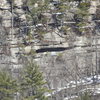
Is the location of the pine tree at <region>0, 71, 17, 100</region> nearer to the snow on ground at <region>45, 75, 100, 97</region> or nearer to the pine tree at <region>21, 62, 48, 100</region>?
the pine tree at <region>21, 62, 48, 100</region>

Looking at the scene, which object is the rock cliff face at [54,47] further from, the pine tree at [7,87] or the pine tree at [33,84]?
the pine tree at [7,87]

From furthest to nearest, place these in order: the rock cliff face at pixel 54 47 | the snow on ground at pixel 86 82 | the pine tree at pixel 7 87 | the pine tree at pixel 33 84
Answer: the rock cliff face at pixel 54 47 → the snow on ground at pixel 86 82 → the pine tree at pixel 33 84 → the pine tree at pixel 7 87

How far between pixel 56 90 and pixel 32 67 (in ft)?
17.9

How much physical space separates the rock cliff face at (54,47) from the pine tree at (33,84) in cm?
625

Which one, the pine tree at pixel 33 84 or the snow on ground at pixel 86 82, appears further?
the snow on ground at pixel 86 82

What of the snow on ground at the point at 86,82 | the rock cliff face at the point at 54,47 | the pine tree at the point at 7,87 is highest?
the rock cliff face at the point at 54,47

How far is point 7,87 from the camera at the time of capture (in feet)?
111

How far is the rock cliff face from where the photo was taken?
41.1 meters

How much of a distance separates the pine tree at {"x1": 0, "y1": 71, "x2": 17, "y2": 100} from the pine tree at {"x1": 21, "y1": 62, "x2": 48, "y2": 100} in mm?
1020

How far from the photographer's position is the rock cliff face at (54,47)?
4109 centimetres

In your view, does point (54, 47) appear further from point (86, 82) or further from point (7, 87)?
point (7, 87)

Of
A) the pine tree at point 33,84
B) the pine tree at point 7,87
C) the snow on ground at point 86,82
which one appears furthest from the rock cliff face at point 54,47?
the pine tree at point 7,87

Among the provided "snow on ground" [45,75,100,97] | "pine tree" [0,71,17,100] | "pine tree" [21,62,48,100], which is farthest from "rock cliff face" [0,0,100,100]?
"pine tree" [0,71,17,100]

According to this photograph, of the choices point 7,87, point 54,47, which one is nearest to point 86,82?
point 54,47
